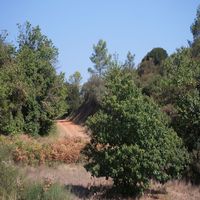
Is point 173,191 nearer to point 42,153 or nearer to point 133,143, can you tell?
point 133,143

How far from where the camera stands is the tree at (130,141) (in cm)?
1279

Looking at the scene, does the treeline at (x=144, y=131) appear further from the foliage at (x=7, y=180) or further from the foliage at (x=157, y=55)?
the foliage at (x=157, y=55)

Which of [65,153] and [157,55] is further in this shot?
[157,55]

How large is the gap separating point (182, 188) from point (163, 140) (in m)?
2.64

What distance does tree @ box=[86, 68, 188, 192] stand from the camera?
12.8 m

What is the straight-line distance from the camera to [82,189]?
1423 centimetres

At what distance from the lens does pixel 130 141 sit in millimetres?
13266

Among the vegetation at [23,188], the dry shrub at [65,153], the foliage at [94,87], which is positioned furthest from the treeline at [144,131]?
the foliage at [94,87]

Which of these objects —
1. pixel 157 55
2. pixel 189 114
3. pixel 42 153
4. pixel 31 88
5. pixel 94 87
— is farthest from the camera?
pixel 94 87

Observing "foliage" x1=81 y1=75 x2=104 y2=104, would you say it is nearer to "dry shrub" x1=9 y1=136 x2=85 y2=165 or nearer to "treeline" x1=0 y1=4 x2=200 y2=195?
"treeline" x1=0 y1=4 x2=200 y2=195

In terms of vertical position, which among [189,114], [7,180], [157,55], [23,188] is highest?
[157,55]

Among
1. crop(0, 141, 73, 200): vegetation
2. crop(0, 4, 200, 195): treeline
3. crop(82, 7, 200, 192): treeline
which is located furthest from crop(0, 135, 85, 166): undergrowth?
crop(0, 141, 73, 200): vegetation

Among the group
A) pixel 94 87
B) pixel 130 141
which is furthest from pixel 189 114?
pixel 94 87

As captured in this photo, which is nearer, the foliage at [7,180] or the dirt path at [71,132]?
the foliage at [7,180]
